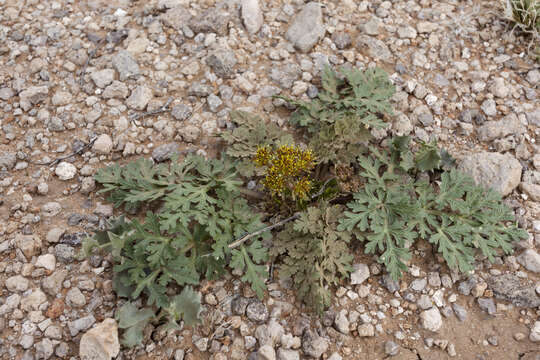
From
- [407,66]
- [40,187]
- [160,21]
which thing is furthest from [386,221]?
[160,21]

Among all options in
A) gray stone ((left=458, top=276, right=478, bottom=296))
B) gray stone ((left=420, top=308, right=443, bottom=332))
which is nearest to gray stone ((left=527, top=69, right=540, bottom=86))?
gray stone ((left=458, top=276, right=478, bottom=296))

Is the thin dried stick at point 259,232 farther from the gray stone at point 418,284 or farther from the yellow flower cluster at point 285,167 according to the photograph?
the gray stone at point 418,284

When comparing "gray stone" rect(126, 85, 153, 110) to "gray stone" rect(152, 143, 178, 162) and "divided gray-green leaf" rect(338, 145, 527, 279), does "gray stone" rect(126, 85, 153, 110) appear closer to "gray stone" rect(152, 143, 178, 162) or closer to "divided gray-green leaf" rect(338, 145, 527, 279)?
"gray stone" rect(152, 143, 178, 162)

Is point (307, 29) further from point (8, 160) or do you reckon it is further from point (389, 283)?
point (8, 160)

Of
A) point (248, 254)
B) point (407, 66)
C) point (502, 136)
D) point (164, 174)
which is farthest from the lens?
point (407, 66)

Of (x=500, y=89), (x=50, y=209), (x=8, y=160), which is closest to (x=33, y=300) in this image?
(x=50, y=209)

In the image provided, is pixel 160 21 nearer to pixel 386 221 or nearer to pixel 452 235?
pixel 386 221

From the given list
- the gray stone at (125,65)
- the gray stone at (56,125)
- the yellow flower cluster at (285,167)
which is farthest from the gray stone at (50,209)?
the yellow flower cluster at (285,167)
